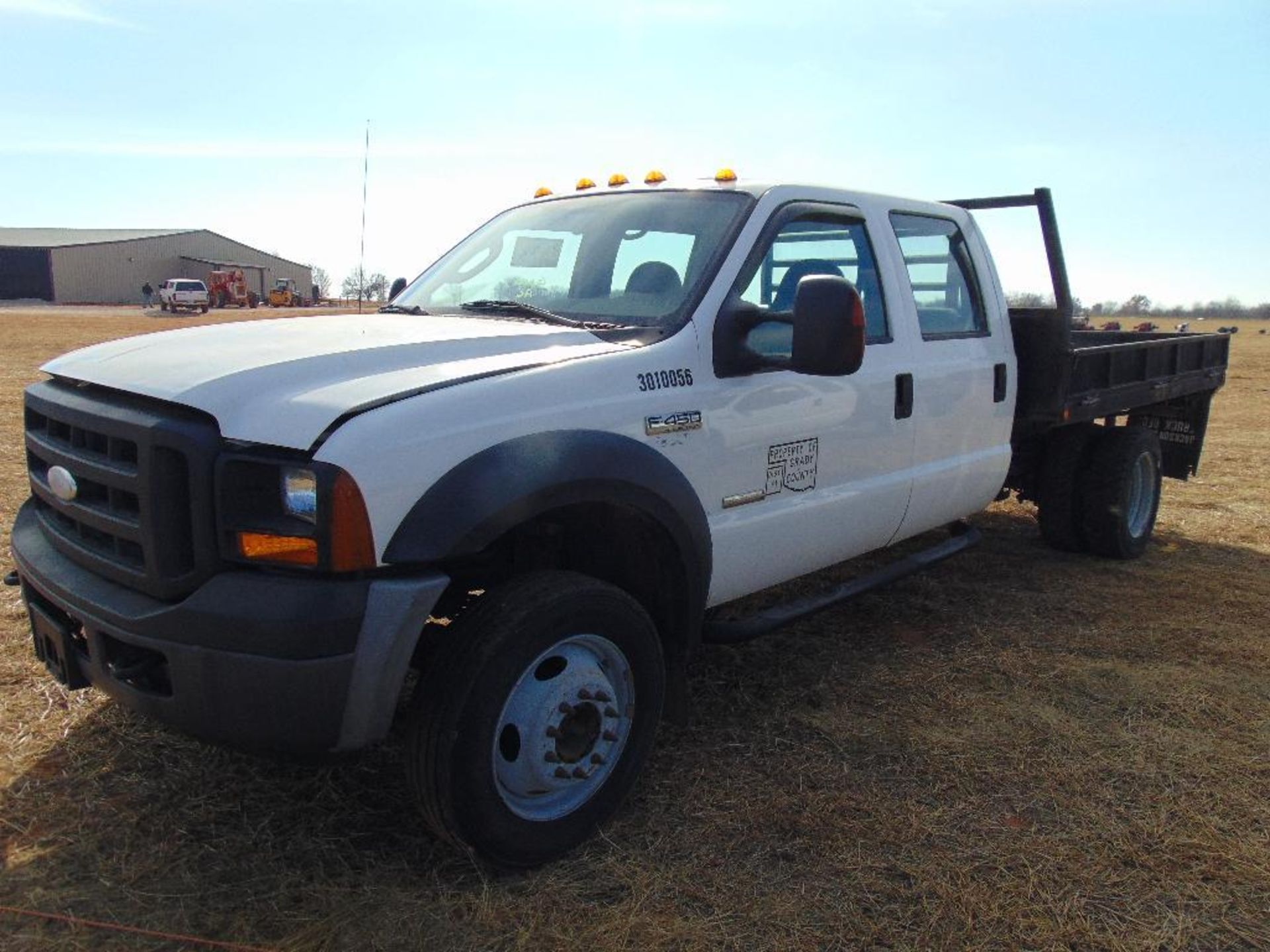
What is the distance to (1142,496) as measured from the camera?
Result: 638 cm

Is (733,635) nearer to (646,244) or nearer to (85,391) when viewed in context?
(646,244)

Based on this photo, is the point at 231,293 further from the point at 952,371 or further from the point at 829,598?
the point at 829,598

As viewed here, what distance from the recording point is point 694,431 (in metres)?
3.16

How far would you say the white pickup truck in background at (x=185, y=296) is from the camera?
150ft

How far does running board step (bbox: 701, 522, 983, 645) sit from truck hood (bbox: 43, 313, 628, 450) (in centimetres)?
107

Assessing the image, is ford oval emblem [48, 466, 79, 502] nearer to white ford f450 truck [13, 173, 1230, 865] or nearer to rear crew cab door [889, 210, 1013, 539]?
white ford f450 truck [13, 173, 1230, 865]

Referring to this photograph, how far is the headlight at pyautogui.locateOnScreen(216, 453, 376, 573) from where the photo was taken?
2.31 m

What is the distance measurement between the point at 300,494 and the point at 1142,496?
5654 mm

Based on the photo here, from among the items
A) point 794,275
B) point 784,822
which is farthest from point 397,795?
point 794,275

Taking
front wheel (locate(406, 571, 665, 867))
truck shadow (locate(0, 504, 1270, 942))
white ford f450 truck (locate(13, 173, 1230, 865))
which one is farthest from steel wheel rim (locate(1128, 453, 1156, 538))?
front wheel (locate(406, 571, 665, 867))

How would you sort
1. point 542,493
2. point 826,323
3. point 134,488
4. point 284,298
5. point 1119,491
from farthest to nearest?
point 284,298 < point 1119,491 < point 826,323 < point 542,493 < point 134,488

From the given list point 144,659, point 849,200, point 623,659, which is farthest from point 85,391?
point 849,200

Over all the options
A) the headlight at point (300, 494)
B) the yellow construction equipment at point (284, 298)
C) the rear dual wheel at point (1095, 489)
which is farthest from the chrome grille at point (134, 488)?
the yellow construction equipment at point (284, 298)

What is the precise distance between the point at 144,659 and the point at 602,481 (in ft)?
4.06
